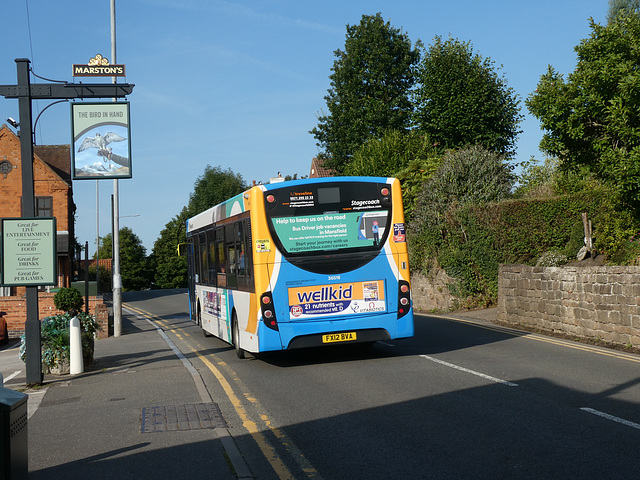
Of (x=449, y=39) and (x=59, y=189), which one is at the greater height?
(x=449, y=39)

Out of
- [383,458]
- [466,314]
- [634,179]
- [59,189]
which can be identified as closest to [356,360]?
[383,458]

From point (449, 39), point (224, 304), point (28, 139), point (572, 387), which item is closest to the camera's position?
point (572, 387)

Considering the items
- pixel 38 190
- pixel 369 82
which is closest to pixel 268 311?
pixel 38 190

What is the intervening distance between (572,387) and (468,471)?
424 cm

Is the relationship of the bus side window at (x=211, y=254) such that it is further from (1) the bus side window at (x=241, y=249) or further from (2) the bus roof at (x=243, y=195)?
(1) the bus side window at (x=241, y=249)

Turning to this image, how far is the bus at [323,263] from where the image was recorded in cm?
1233

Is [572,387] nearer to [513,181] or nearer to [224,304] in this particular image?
[224,304]

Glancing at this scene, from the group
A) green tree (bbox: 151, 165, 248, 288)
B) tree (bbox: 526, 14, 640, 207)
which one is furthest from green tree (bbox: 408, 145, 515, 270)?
green tree (bbox: 151, 165, 248, 288)

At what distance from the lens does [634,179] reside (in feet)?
53.2

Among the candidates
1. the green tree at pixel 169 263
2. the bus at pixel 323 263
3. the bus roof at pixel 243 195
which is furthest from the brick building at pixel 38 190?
the green tree at pixel 169 263

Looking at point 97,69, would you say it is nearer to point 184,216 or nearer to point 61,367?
point 61,367

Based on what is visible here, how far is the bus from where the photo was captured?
12.3 meters

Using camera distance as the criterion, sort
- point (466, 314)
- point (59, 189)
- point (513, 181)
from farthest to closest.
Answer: point (59, 189)
point (513, 181)
point (466, 314)

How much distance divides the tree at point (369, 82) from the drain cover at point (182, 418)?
43.6 metres
